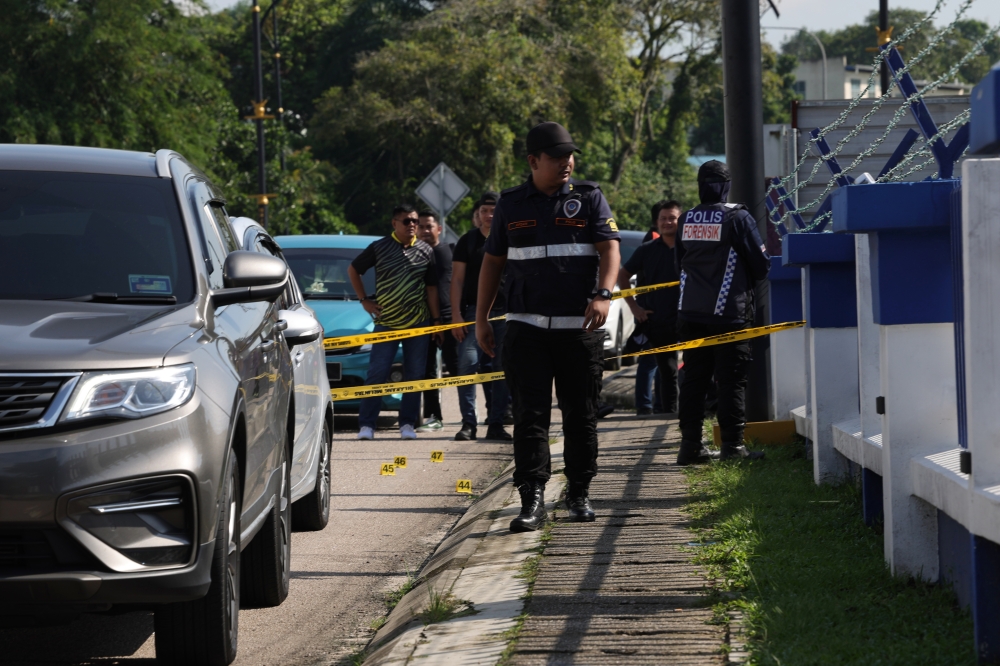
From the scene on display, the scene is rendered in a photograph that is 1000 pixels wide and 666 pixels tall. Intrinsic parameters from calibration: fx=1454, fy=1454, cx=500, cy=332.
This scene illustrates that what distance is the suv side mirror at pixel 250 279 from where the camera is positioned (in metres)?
4.84

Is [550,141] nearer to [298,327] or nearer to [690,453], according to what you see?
[298,327]

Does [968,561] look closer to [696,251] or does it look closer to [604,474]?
[604,474]

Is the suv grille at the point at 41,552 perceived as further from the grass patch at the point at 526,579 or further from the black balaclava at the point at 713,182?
the black balaclava at the point at 713,182

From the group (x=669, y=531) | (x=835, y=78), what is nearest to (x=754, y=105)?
(x=669, y=531)

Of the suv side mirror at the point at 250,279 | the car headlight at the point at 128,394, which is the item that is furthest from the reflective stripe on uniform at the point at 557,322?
the car headlight at the point at 128,394

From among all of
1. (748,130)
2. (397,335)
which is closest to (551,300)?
(748,130)

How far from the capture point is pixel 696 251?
29.1 feet

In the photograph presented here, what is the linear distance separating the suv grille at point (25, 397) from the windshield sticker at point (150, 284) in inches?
35.7

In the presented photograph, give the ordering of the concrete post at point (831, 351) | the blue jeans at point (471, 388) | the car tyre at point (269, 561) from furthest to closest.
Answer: the blue jeans at point (471, 388), the concrete post at point (831, 351), the car tyre at point (269, 561)

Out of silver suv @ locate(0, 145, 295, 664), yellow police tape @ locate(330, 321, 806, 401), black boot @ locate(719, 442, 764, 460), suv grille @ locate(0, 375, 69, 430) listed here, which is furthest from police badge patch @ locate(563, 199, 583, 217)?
suv grille @ locate(0, 375, 69, 430)

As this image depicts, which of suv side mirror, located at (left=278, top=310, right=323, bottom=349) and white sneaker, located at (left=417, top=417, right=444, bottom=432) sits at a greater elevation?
suv side mirror, located at (left=278, top=310, right=323, bottom=349)

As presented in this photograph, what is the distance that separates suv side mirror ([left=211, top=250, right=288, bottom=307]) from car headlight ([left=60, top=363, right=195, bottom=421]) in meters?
0.73

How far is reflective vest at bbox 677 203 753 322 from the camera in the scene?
8.73 metres

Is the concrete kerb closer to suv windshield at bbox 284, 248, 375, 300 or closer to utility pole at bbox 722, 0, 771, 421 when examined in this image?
→ utility pole at bbox 722, 0, 771, 421
